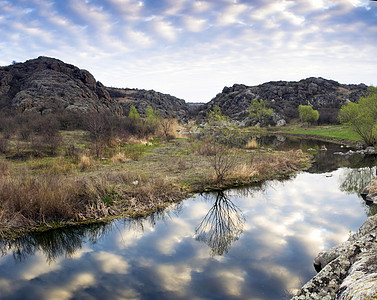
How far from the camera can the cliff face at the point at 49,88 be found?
52.2 metres

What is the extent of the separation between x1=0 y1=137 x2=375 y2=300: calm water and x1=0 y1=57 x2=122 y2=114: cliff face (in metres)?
42.6

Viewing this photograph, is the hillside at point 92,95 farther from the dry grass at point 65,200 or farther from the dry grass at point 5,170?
the dry grass at point 65,200

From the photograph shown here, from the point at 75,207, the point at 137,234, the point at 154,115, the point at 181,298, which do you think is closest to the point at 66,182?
the point at 75,207

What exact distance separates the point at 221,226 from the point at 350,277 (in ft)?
21.2

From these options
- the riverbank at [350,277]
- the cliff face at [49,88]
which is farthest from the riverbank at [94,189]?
the cliff face at [49,88]

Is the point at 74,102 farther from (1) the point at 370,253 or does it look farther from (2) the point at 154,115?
(1) the point at 370,253

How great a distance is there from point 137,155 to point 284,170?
11.5 meters

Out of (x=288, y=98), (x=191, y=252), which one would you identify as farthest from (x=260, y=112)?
(x=191, y=252)

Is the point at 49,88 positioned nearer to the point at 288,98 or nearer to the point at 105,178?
the point at 105,178

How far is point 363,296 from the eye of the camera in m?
3.15

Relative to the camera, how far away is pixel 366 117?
2766cm

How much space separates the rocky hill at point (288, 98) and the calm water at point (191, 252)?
71.6m

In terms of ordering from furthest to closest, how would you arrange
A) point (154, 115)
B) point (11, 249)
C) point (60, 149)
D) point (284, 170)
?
1. point (154, 115)
2. point (60, 149)
3. point (284, 170)
4. point (11, 249)

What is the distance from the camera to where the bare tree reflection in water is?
9058mm
